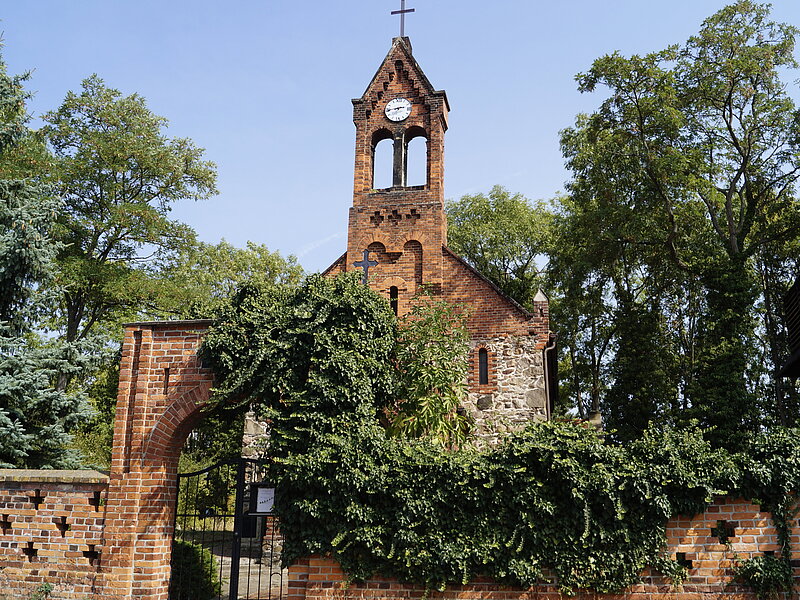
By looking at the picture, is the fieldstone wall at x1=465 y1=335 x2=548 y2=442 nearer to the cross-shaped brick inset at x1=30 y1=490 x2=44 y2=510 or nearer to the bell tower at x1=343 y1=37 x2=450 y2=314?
the bell tower at x1=343 y1=37 x2=450 y2=314

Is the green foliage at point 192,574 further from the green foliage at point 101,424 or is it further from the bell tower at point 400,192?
the bell tower at point 400,192

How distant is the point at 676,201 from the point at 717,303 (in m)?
3.66

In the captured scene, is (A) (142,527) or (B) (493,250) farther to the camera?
(B) (493,250)

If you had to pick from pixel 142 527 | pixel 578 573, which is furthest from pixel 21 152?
pixel 578 573

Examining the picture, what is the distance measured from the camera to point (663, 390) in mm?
23609

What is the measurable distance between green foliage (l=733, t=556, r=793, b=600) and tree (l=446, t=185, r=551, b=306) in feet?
80.4

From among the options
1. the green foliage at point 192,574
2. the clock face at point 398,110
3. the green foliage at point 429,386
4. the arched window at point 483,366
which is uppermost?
the clock face at point 398,110

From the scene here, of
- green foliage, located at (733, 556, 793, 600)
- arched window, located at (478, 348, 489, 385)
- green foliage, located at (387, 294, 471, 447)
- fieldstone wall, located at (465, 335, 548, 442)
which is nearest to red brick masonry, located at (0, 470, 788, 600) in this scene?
green foliage, located at (733, 556, 793, 600)

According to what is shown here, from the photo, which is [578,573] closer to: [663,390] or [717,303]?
[717,303]

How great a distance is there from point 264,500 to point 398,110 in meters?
11.0

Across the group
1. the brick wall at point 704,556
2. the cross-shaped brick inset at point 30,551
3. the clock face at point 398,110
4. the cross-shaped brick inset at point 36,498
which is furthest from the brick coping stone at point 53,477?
the clock face at point 398,110

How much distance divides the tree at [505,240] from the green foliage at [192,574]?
903 inches

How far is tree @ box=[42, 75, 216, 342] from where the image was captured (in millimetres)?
21453

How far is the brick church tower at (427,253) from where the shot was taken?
51.2 feet
